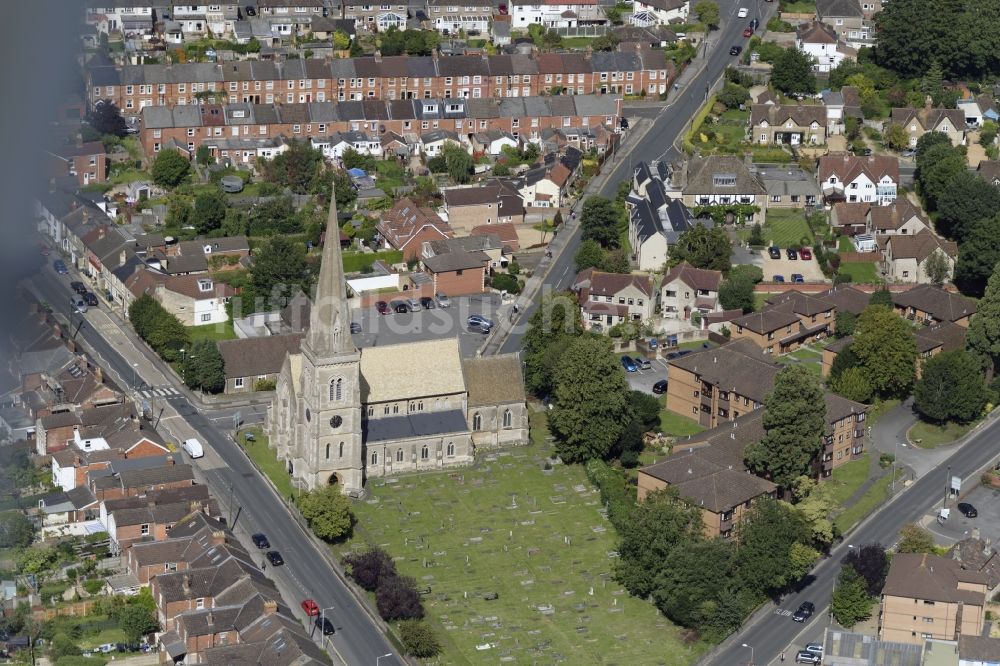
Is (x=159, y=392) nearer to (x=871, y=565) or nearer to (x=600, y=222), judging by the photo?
(x=600, y=222)

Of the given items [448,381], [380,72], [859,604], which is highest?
[380,72]

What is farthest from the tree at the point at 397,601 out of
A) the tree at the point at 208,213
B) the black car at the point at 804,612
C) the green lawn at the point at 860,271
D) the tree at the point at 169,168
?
the tree at the point at 169,168

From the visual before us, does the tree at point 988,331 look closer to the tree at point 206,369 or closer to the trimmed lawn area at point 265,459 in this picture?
the trimmed lawn area at point 265,459

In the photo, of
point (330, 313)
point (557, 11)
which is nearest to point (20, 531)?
point (330, 313)

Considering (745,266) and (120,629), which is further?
(745,266)

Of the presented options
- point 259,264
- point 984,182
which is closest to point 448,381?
point 259,264

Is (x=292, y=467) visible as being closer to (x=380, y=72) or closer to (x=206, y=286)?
(x=206, y=286)

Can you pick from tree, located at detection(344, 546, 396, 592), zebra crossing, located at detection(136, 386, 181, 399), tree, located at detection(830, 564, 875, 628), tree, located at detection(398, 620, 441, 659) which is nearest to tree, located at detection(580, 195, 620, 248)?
zebra crossing, located at detection(136, 386, 181, 399)
